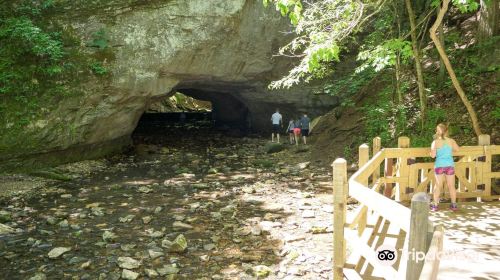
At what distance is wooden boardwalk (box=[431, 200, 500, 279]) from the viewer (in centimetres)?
428

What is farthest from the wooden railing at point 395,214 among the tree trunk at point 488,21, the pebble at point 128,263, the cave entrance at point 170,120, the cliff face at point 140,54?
the cave entrance at point 170,120

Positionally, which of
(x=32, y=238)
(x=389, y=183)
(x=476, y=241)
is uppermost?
(x=389, y=183)

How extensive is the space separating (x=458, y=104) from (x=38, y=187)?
1265 cm

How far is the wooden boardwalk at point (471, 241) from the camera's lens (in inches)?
169

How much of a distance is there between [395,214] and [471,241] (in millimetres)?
2818

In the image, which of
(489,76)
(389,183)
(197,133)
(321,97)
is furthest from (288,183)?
(197,133)

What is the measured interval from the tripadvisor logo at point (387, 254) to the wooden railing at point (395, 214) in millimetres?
76

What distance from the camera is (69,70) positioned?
539 inches

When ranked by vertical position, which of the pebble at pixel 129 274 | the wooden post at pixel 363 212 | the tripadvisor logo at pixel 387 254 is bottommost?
the pebble at pixel 129 274

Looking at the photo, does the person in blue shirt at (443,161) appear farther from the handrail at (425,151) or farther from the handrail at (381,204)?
the handrail at (381,204)

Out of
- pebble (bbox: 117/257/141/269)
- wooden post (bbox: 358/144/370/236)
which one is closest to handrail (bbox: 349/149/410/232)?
wooden post (bbox: 358/144/370/236)

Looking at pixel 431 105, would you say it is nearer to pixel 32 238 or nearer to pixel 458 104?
pixel 458 104

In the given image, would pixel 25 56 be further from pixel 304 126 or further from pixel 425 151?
pixel 425 151

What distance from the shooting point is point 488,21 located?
35.6 feet
